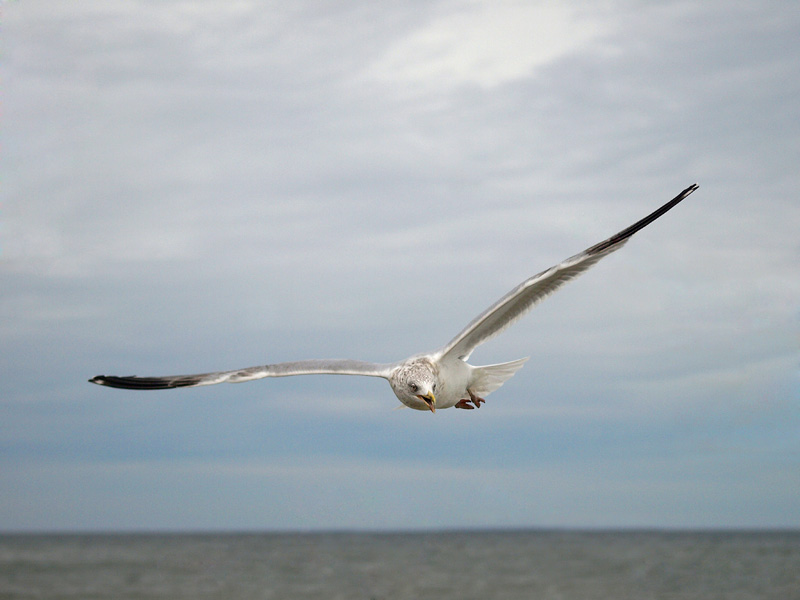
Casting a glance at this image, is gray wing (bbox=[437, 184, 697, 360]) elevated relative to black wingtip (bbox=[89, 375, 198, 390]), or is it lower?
elevated

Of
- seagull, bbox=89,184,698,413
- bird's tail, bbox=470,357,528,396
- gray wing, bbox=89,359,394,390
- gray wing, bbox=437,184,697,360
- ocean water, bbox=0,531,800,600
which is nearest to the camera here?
gray wing, bbox=437,184,697,360

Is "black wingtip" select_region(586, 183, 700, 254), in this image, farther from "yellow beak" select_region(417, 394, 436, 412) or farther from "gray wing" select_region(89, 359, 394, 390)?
"gray wing" select_region(89, 359, 394, 390)

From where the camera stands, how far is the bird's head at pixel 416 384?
36.8 ft

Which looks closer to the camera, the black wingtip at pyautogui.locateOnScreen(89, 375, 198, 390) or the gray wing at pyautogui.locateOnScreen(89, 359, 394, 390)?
the gray wing at pyautogui.locateOnScreen(89, 359, 394, 390)

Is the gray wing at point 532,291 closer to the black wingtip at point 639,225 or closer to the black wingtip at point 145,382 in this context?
the black wingtip at point 639,225

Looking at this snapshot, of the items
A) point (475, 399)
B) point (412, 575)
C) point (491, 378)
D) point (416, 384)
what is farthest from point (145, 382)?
point (412, 575)

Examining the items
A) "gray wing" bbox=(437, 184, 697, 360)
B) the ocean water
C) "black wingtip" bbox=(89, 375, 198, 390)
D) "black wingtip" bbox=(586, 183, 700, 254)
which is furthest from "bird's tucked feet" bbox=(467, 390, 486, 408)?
the ocean water

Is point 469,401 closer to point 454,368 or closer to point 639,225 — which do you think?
point 454,368

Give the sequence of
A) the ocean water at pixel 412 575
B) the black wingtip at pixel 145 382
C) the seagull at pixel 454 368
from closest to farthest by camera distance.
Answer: the seagull at pixel 454 368
the black wingtip at pixel 145 382
the ocean water at pixel 412 575

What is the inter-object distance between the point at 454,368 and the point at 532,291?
148cm

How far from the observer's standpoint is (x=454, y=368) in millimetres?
12125

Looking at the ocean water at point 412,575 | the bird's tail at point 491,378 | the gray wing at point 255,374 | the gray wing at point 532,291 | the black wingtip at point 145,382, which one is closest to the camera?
the gray wing at point 532,291

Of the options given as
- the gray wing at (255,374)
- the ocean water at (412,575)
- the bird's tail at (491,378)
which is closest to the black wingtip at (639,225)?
the bird's tail at (491,378)

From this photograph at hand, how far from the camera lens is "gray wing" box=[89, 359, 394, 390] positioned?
40.2 ft
